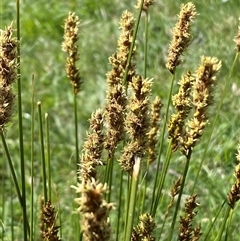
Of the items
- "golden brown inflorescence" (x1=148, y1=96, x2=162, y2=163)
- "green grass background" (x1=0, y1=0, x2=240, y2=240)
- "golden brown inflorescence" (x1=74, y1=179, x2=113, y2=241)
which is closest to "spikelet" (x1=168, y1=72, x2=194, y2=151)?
"golden brown inflorescence" (x1=148, y1=96, x2=162, y2=163)

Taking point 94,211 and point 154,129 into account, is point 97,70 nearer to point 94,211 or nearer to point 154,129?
point 154,129

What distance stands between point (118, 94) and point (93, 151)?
9 centimetres

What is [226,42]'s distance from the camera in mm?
2594

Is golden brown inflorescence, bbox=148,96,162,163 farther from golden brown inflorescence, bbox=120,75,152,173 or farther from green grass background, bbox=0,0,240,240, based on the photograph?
green grass background, bbox=0,0,240,240

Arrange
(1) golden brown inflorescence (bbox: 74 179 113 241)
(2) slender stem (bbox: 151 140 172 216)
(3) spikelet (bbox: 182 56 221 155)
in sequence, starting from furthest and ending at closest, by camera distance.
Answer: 1. (2) slender stem (bbox: 151 140 172 216)
2. (3) spikelet (bbox: 182 56 221 155)
3. (1) golden brown inflorescence (bbox: 74 179 113 241)

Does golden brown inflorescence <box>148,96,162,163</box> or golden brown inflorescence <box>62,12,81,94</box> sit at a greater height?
golden brown inflorescence <box>62,12,81,94</box>

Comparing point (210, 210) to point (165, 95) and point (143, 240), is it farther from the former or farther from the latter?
point (143, 240)

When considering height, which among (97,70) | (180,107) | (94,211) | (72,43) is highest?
(97,70)

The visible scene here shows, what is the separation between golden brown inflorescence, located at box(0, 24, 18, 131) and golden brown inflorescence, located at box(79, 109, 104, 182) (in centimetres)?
11

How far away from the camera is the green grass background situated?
2.09 m

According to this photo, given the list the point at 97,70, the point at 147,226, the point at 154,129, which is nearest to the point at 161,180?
the point at 154,129

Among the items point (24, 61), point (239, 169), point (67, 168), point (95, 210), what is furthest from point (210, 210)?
point (24, 61)

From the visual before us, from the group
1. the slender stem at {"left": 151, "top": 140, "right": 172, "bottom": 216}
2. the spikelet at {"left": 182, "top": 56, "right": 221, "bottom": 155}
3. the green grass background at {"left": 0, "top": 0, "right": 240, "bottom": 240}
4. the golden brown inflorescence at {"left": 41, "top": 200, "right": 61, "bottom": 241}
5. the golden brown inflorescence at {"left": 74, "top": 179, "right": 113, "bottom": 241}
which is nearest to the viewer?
the golden brown inflorescence at {"left": 74, "top": 179, "right": 113, "bottom": 241}

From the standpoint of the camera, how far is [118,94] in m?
0.91
